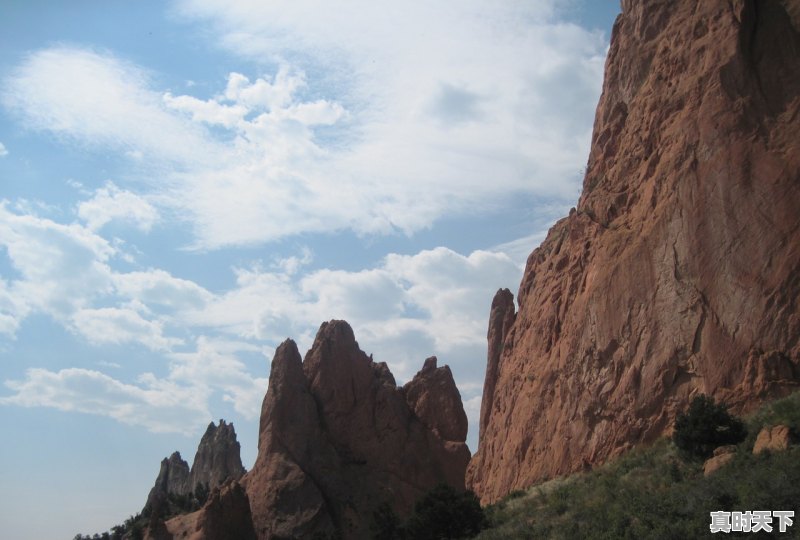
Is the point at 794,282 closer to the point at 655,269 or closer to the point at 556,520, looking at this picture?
the point at 655,269

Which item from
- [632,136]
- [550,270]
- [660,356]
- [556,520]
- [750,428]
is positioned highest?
[632,136]

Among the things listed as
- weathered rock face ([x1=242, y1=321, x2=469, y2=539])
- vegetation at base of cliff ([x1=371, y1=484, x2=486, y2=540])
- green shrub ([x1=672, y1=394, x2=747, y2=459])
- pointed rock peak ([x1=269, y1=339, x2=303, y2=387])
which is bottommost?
vegetation at base of cliff ([x1=371, y1=484, x2=486, y2=540])

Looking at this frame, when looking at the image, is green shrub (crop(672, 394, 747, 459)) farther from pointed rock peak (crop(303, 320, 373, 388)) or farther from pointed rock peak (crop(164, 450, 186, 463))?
pointed rock peak (crop(164, 450, 186, 463))

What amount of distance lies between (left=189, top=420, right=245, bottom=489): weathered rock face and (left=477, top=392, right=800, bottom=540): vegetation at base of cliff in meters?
66.4

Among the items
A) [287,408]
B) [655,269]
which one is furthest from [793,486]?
[287,408]

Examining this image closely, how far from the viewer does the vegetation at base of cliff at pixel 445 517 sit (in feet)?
116

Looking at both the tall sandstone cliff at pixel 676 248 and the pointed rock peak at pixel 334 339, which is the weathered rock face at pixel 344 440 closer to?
the pointed rock peak at pixel 334 339

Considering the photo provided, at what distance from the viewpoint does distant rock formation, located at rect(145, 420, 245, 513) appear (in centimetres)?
9469

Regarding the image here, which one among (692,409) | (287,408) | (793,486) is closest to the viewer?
(793,486)

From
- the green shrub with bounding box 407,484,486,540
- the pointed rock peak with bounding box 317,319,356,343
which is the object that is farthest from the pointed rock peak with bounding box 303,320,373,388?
the green shrub with bounding box 407,484,486,540

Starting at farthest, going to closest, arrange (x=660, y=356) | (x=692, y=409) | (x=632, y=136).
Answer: (x=632, y=136), (x=660, y=356), (x=692, y=409)

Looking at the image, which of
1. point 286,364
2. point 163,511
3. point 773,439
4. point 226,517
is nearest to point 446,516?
point 773,439

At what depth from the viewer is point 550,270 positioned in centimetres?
4334

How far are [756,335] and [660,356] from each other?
3.71 m
